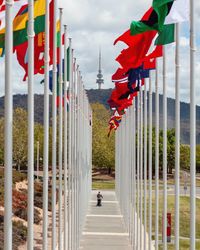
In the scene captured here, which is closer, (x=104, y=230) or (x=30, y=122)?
(x=30, y=122)

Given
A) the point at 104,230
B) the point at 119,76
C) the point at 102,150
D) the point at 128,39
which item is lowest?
the point at 104,230

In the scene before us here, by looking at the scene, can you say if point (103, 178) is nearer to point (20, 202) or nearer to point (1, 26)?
point (20, 202)

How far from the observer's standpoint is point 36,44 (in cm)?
1534

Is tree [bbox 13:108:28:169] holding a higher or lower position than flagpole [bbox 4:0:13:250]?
lower

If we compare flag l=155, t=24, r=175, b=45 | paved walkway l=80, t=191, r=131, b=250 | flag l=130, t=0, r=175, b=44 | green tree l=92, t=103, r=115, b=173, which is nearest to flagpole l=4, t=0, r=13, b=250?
flag l=130, t=0, r=175, b=44

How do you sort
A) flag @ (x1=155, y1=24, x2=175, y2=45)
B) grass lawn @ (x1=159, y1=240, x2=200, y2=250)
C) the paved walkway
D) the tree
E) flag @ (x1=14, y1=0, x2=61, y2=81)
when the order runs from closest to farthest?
1. flag @ (x1=155, y1=24, x2=175, y2=45)
2. flag @ (x1=14, y1=0, x2=61, y2=81)
3. grass lawn @ (x1=159, y1=240, x2=200, y2=250)
4. the paved walkway
5. the tree

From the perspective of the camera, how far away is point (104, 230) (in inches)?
1304

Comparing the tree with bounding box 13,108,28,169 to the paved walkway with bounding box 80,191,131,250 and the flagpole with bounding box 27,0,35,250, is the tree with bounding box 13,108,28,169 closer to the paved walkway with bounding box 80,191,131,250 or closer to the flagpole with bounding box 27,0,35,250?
the paved walkway with bounding box 80,191,131,250

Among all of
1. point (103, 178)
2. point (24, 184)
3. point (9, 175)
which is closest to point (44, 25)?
point (9, 175)

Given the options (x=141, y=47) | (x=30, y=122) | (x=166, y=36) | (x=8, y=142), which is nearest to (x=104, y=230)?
(x=141, y=47)

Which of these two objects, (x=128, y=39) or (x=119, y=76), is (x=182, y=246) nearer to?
(x=119, y=76)

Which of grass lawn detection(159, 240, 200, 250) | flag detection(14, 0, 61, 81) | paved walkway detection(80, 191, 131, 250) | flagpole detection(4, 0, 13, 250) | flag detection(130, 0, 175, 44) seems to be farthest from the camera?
paved walkway detection(80, 191, 131, 250)

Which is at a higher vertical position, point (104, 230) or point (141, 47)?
point (141, 47)

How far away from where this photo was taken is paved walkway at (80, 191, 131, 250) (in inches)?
1089
